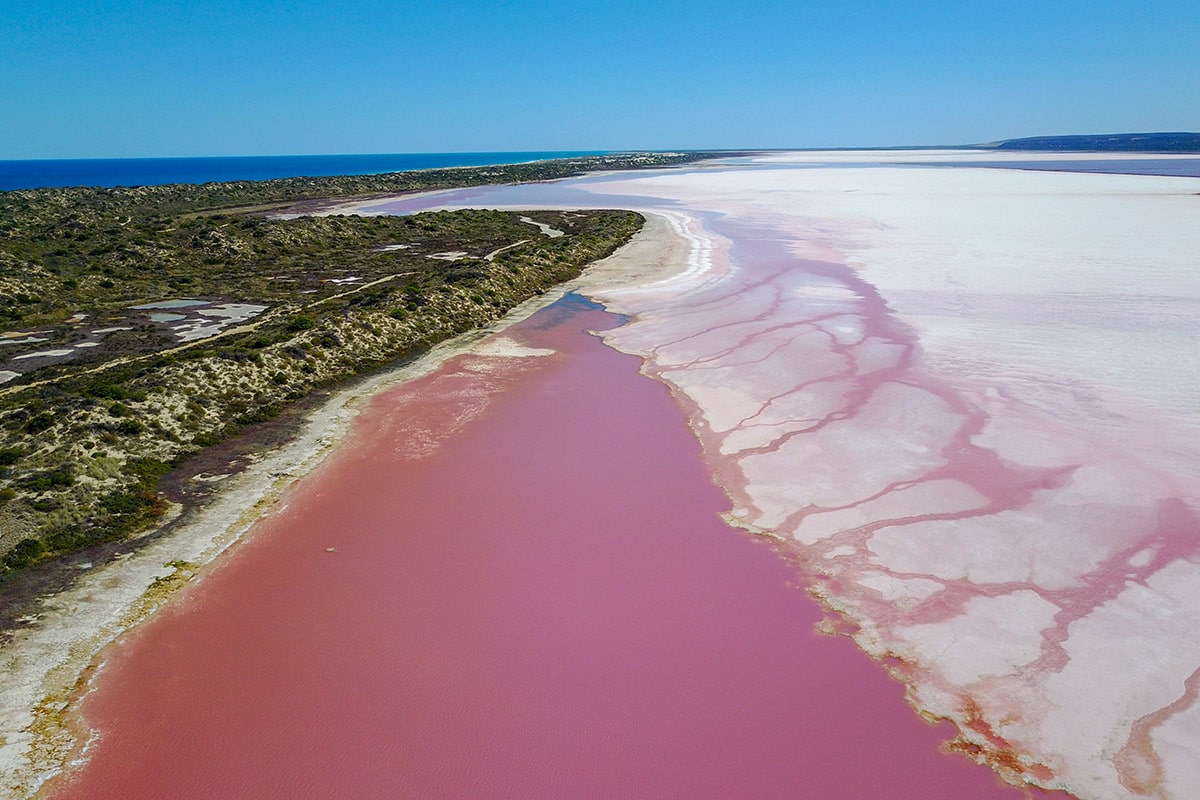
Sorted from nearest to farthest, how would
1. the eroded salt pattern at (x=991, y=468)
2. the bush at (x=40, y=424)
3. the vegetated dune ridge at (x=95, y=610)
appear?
1. the vegetated dune ridge at (x=95, y=610)
2. the eroded salt pattern at (x=991, y=468)
3. the bush at (x=40, y=424)

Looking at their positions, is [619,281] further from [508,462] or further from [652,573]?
[652,573]

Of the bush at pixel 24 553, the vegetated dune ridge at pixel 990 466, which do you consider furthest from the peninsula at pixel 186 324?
the vegetated dune ridge at pixel 990 466

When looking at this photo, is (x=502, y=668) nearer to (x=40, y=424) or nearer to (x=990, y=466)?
(x=990, y=466)

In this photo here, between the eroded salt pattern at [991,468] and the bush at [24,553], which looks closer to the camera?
the eroded salt pattern at [991,468]

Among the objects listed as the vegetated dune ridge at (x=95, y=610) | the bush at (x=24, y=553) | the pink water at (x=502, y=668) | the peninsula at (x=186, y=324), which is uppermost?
the peninsula at (x=186, y=324)

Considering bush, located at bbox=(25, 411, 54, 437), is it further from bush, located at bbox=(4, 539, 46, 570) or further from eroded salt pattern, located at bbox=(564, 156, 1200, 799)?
eroded salt pattern, located at bbox=(564, 156, 1200, 799)

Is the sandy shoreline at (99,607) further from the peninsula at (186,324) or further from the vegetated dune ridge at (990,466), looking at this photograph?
the vegetated dune ridge at (990,466)

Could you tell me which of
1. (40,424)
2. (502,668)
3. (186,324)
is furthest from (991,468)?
(186,324)

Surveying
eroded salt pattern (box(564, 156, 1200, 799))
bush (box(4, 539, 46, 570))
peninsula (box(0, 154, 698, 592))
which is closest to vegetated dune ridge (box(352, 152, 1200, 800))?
eroded salt pattern (box(564, 156, 1200, 799))
